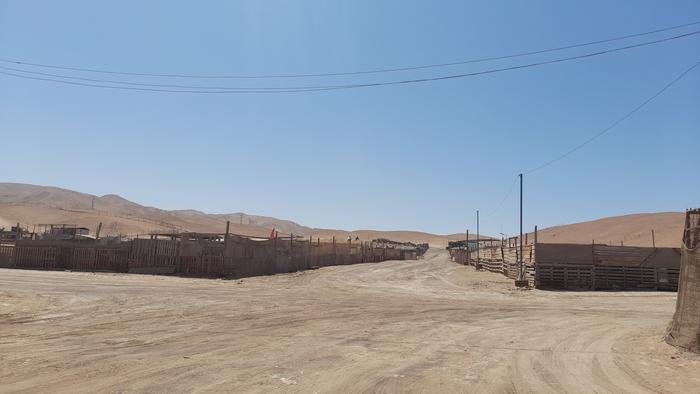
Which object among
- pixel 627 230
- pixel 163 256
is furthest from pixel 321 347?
pixel 627 230

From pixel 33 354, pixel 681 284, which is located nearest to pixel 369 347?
pixel 33 354

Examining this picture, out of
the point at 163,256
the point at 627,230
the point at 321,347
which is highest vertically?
the point at 627,230

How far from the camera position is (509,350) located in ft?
34.7

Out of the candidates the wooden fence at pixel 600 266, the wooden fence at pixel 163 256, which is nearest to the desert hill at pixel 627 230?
the wooden fence at pixel 600 266

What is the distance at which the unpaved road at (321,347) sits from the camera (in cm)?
764

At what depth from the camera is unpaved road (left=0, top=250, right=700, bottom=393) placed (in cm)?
764

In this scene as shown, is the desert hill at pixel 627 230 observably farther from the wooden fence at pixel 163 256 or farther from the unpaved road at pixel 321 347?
the unpaved road at pixel 321 347

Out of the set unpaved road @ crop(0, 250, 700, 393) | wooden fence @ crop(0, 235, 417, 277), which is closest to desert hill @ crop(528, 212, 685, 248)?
wooden fence @ crop(0, 235, 417, 277)

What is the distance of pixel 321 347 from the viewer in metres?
10.4

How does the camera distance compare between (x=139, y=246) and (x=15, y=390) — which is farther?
(x=139, y=246)

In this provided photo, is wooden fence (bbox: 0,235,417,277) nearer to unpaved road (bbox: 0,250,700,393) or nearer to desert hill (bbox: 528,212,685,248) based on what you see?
unpaved road (bbox: 0,250,700,393)

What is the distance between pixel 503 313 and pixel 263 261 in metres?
22.0

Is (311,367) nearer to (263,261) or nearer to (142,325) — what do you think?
(142,325)

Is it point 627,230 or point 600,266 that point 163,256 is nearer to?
point 600,266
